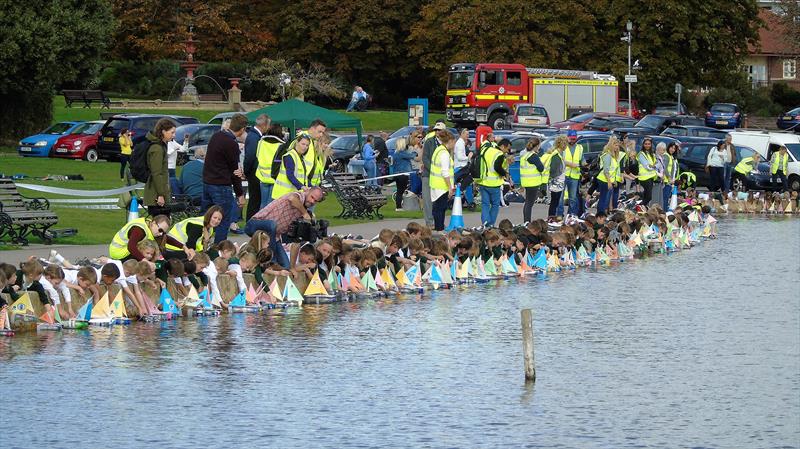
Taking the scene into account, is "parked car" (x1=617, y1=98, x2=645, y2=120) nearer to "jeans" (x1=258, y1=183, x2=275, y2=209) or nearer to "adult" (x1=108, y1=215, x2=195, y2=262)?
"jeans" (x1=258, y1=183, x2=275, y2=209)

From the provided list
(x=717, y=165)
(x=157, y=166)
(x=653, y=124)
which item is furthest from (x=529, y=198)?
(x=653, y=124)

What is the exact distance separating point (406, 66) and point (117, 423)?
70.4 m

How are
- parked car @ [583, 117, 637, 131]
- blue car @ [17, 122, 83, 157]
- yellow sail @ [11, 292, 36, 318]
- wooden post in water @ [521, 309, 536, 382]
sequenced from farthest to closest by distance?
parked car @ [583, 117, 637, 131] < blue car @ [17, 122, 83, 157] < yellow sail @ [11, 292, 36, 318] < wooden post in water @ [521, 309, 536, 382]

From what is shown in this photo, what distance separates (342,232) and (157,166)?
729 cm

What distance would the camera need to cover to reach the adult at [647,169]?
1335 inches

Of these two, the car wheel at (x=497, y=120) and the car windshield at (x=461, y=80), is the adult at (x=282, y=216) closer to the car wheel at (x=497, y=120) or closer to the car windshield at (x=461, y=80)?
the car wheel at (x=497, y=120)

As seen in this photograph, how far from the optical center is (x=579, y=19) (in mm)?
76938

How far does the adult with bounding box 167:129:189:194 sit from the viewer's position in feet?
89.8

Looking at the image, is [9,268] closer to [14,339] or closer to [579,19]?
[14,339]

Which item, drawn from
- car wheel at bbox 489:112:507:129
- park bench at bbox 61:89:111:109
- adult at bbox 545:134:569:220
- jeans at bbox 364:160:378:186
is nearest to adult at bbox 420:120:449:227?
adult at bbox 545:134:569:220

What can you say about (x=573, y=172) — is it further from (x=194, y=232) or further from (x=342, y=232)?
(x=194, y=232)

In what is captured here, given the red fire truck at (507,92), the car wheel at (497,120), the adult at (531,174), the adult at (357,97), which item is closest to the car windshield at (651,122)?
the car wheel at (497,120)

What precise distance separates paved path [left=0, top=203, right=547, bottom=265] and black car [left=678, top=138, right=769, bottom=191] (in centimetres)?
878

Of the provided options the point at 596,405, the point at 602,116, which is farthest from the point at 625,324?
the point at 602,116
